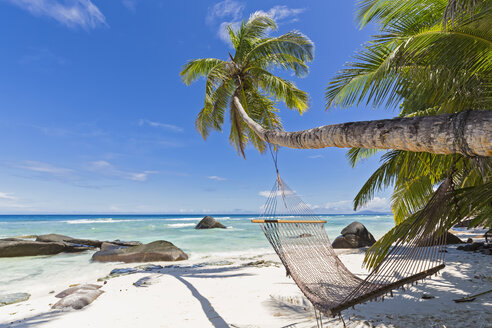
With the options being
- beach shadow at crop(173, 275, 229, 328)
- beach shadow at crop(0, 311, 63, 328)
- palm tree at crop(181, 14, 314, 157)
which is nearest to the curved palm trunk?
beach shadow at crop(173, 275, 229, 328)

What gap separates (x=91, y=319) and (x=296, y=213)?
2.44 m

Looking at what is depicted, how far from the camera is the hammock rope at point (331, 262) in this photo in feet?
5.62

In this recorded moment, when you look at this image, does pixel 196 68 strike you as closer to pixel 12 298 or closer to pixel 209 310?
pixel 209 310

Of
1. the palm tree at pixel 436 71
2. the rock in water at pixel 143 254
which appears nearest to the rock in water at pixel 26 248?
the rock in water at pixel 143 254

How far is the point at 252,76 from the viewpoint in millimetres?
5266

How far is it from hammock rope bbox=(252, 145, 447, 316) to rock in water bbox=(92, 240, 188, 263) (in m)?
3.80

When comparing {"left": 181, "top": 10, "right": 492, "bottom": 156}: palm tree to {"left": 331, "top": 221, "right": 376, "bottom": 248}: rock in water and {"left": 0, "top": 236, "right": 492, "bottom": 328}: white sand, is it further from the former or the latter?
{"left": 331, "top": 221, "right": 376, "bottom": 248}: rock in water

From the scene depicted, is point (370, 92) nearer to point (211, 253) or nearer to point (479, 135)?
point (479, 135)

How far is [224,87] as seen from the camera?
18.0 feet

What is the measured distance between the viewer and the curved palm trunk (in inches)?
37.4

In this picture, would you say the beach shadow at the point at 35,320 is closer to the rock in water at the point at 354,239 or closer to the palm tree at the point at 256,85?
the palm tree at the point at 256,85

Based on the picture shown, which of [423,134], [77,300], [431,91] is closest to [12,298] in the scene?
[77,300]

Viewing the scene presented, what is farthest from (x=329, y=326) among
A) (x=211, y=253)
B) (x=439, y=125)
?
(x=211, y=253)

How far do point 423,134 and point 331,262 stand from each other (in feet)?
6.18
